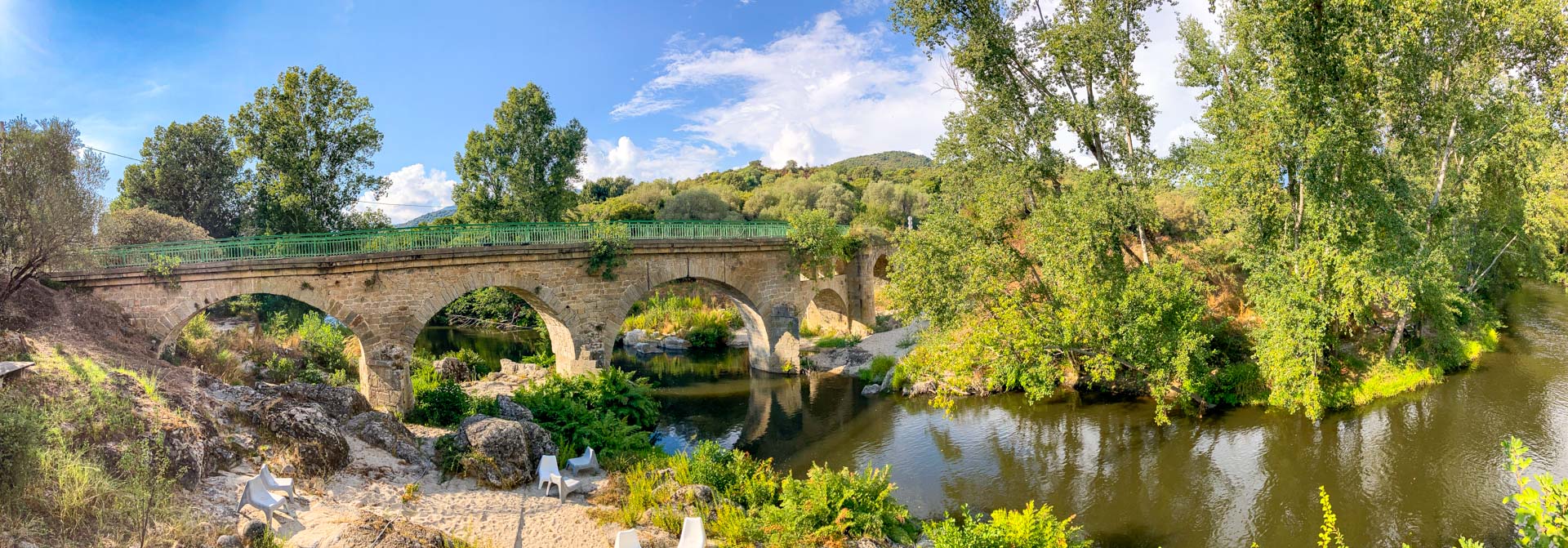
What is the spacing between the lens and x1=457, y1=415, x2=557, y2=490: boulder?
1135 centimetres

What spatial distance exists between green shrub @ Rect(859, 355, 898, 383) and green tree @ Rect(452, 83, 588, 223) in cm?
1525

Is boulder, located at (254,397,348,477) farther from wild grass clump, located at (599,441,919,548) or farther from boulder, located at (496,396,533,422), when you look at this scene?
wild grass clump, located at (599,441,919,548)

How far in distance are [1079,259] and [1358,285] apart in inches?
235

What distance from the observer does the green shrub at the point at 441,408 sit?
14703 mm

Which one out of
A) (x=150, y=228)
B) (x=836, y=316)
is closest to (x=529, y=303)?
(x=150, y=228)

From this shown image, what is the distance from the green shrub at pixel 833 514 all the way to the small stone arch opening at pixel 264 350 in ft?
34.3

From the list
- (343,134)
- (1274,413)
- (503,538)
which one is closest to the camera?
(503,538)

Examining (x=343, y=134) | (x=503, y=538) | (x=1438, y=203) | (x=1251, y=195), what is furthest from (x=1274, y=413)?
(x=343, y=134)

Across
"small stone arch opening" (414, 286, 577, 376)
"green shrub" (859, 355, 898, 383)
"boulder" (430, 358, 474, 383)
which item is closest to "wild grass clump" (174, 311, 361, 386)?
"boulder" (430, 358, 474, 383)

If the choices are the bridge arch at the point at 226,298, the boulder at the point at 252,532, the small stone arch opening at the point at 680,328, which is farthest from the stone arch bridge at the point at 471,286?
the boulder at the point at 252,532

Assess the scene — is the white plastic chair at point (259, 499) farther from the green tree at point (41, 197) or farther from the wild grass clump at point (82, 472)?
the green tree at point (41, 197)

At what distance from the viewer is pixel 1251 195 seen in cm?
1488

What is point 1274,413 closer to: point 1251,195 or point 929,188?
point 1251,195

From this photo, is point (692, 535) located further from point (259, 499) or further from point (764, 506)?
point (259, 499)
